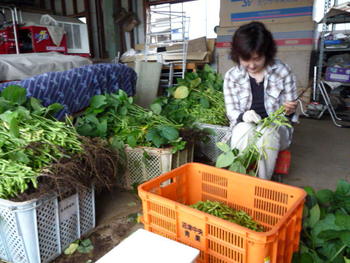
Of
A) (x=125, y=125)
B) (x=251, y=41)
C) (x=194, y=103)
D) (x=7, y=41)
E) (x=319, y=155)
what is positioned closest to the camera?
(x=251, y=41)

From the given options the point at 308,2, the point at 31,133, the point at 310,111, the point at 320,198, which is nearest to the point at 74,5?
the point at 308,2

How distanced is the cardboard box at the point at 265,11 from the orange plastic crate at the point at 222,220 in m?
3.51

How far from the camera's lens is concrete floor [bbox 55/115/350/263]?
1.40m

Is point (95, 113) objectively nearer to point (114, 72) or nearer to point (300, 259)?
point (114, 72)

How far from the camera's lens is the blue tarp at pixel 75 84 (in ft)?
5.40

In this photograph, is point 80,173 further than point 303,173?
No

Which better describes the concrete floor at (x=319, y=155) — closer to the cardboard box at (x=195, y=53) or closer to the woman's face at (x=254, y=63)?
the woman's face at (x=254, y=63)

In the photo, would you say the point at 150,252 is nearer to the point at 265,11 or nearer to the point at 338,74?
the point at 338,74

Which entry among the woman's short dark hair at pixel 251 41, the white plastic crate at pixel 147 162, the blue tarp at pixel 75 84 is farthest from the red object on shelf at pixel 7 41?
the woman's short dark hair at pixel 251 41

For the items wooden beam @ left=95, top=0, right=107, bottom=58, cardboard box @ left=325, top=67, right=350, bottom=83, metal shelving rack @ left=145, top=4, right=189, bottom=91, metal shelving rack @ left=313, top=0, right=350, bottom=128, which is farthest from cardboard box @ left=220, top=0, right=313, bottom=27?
wooden beam @ left=95, top=0, right=107, bottom=58

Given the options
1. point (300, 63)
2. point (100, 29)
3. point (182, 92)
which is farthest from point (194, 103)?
point (100, 29)

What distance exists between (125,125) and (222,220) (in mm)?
1163

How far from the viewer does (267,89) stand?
1655 mm

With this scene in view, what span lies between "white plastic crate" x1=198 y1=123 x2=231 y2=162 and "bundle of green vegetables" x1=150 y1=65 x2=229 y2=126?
126mm
